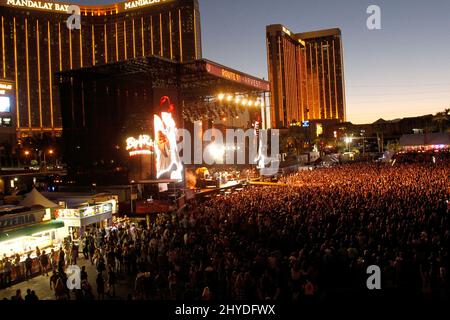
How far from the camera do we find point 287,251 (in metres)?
10.8

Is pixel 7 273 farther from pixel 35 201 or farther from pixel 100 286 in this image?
pixel 100 286

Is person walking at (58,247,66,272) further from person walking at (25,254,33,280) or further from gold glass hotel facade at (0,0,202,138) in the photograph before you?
gold glass hotel facade at (0,0,202,138)

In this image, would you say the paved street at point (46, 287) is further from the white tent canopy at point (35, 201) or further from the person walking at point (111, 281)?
the white tent canopy at point (35, 201)

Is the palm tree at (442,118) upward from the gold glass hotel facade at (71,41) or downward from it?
downward

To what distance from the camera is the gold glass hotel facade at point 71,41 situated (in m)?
78.9

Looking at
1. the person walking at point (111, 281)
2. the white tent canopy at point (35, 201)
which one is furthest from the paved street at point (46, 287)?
the white tent canopy at point (35, 201)

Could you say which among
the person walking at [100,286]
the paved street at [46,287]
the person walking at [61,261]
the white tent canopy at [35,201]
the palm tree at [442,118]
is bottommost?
the paved street at [46,287]

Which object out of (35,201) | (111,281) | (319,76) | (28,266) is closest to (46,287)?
(28,266)

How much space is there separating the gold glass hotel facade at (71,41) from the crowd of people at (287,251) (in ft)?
225

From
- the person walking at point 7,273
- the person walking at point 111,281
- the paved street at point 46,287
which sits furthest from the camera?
the person walking at point 7,273
